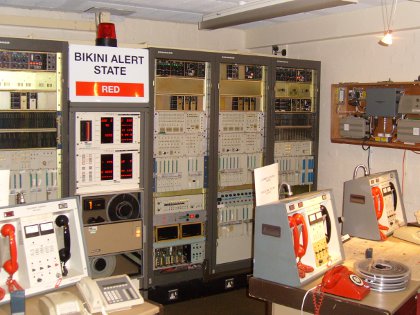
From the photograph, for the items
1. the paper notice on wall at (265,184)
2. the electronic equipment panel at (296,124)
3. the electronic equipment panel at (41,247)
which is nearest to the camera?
the electronic equipment panel at (41,247)

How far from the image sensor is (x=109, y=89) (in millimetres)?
4258

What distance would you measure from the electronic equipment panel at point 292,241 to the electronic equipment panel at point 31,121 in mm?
1887

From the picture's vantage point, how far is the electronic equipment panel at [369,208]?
3.91 metres

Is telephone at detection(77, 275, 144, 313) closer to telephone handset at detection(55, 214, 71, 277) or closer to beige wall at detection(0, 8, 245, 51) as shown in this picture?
telephone handset at detection(55, 214, 71, 277)

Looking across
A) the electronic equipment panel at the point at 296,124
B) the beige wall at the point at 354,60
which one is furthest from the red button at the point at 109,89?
the beige wall at the point at 354,60

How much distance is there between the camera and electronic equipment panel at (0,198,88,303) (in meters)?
2.71

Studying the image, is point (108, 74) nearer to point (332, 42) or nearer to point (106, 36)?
point (106, 36)

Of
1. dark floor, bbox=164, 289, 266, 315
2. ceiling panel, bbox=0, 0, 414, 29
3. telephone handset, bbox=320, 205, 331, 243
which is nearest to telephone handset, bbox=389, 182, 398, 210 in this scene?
telephone handset, bbox=320, 205, 331, 243

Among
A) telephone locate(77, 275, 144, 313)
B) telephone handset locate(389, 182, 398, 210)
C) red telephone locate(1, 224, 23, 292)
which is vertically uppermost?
telephone handset locate(389, 182, 398, 210)

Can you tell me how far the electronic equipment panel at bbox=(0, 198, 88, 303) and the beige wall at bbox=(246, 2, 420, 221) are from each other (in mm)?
3305

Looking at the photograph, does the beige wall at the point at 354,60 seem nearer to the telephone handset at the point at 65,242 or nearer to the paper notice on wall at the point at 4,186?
the telephone handset at the point at 65,242

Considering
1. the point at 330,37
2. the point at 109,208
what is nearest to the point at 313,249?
the point at 109,208

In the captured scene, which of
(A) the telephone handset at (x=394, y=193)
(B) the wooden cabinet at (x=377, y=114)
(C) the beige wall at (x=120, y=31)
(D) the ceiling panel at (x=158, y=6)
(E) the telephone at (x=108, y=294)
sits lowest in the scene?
(E) the telephone at (x=108, y=294)

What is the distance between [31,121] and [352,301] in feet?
8.84
